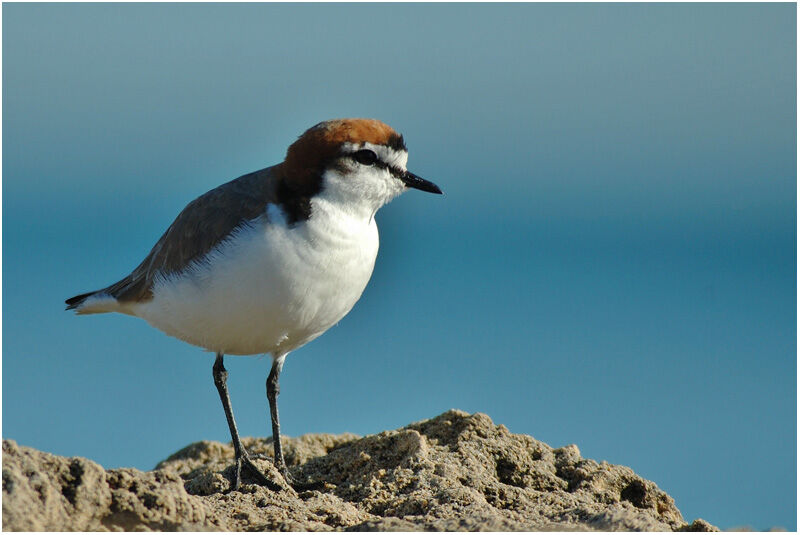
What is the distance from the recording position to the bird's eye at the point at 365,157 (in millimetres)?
6203

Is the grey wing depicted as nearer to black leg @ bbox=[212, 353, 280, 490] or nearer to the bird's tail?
the bird's tail

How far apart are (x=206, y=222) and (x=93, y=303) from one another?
1813 mm

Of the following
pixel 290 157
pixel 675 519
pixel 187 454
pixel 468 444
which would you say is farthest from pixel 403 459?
pixel 187 454

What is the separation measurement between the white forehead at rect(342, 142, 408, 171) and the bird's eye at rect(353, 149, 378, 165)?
1.0 inches

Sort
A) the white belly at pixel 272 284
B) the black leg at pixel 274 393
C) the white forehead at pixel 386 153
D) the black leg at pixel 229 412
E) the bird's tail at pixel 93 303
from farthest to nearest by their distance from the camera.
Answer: the bird's tail at pixel 93 303
the black leg at pixel 274 393
the black leg at pixel 229 412
the white forehead at pixel 386 153
the white belly at pixel 272 284

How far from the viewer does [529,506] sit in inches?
210

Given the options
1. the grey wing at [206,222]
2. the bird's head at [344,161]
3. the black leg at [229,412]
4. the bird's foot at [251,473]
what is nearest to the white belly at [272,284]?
the grey wing at [206,222]

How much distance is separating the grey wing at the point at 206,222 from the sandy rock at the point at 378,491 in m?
1.63

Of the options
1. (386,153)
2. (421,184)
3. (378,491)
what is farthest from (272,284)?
(378,491)

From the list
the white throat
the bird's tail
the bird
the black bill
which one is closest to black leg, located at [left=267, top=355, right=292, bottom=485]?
the bird

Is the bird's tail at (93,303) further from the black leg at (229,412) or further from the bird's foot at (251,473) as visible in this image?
the bird's foot at (251,473)

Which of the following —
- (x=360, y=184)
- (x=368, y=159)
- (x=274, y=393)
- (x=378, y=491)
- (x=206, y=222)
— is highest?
(x=368, y=159)

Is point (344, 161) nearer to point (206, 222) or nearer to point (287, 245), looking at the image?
point (287, 245)

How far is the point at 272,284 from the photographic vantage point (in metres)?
6.02
